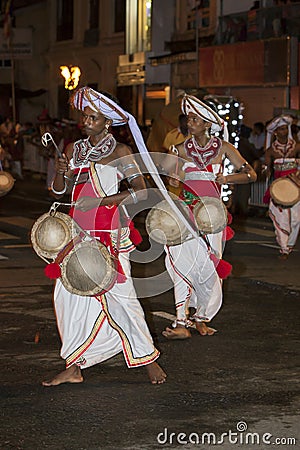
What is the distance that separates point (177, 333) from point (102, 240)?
1883 millimetres

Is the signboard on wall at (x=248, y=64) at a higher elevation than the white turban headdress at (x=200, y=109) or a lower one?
higher

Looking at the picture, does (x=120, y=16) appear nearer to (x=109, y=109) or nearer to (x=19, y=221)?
(x=19, y=221)

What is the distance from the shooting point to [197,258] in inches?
335

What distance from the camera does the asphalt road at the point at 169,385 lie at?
5.82 metres

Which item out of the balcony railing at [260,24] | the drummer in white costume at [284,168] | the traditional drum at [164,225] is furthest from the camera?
the balcony railing at [260,24]

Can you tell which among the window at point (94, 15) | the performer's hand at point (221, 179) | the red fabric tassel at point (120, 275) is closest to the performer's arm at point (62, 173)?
the red fabric tassel at point (120, 275)

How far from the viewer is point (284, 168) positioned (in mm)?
13859

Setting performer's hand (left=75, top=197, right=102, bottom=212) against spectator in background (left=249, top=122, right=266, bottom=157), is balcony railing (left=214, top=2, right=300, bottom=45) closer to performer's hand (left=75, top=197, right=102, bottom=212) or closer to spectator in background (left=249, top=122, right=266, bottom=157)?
spectator in background (left=249, top=122, right=266, bottom=157)

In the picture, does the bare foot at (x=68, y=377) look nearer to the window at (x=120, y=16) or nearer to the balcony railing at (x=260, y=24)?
the balcony railing at (x=260, y=24)

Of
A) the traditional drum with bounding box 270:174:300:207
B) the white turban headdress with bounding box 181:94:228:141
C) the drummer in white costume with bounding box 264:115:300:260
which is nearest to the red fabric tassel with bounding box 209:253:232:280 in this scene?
the white turban headdress with bounding box 181:94:228:141

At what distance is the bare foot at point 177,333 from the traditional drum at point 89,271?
1925 millimetres

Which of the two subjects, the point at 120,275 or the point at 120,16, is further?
the point at 120,16

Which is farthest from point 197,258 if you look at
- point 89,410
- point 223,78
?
point 223,78

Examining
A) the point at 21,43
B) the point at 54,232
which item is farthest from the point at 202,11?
the point at 54,232
